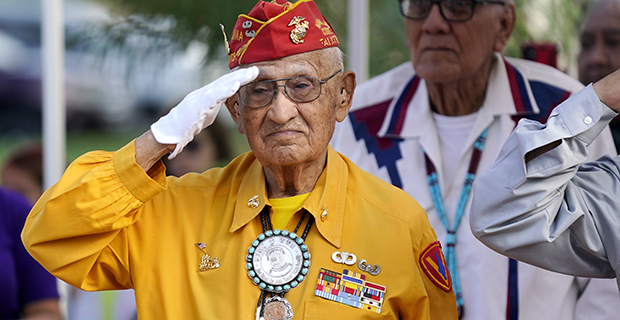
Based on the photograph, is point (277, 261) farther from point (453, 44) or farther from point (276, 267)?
point (453, 44)

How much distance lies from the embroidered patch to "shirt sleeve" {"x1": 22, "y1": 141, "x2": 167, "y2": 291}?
0.60 meters

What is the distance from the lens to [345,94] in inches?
93.3

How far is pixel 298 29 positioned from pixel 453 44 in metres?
1.22

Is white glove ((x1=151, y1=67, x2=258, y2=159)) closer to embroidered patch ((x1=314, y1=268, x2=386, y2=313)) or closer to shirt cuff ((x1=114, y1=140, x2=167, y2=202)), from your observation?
shirt cuff ((x1=114, y1=140, x2=167, y2=202))

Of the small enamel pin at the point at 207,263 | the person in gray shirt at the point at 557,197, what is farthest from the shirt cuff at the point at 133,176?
the person in gray shirt at the point at 557,197

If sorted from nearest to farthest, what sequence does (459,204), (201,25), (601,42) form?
(459,204) < (601,42) < (201,25)

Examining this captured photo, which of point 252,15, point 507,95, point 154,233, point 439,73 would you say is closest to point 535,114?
point 507,95

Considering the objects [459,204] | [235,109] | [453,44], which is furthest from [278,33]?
[459,204]

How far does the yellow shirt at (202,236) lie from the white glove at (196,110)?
0.13m

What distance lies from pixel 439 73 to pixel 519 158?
129cm

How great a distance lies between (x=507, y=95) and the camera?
328 centimetres

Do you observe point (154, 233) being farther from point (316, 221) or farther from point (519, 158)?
point (519, 158)

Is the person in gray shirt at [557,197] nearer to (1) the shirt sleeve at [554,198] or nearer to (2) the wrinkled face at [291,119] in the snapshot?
(1) the shirt sleeve at [554,198]

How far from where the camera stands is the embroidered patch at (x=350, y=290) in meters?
2.12
